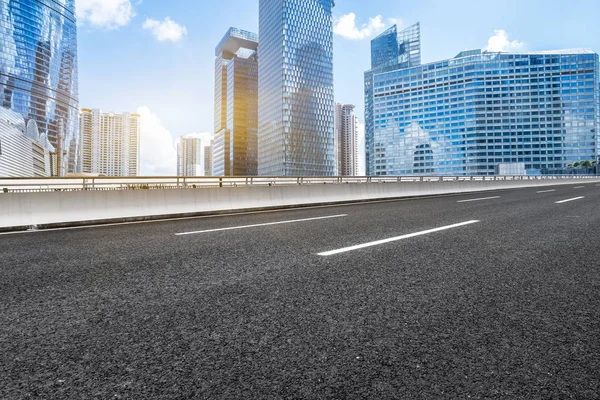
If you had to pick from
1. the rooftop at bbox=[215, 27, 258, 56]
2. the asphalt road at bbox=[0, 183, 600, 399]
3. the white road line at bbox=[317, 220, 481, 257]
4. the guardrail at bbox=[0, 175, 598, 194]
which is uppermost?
the rooftop at bbox=[215, 27, 258, 56]

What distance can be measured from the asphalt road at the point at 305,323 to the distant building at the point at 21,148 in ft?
360

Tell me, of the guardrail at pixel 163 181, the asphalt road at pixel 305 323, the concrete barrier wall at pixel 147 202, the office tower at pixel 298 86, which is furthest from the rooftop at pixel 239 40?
the asphalt road at pixel 305 323

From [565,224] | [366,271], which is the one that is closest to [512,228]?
[565,224]

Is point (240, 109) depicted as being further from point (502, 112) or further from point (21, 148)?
point (502, 112)

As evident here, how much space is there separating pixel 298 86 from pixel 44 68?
103 m

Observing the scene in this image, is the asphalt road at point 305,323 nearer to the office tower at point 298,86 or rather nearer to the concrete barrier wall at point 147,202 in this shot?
the concrete barrier wall at point 147,202

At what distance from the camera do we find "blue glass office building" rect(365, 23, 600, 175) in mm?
123312

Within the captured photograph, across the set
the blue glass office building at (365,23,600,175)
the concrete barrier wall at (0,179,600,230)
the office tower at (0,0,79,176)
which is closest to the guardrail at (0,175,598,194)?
the concrete barrier wall at (0,179,600,230)

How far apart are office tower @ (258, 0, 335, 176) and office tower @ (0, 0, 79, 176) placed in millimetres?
88359

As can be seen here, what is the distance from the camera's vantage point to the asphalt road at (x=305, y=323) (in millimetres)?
1614

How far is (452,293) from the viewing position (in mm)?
2910

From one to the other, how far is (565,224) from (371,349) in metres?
7.11

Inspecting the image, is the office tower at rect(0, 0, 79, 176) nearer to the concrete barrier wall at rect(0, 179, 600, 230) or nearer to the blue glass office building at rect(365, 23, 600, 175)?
→ the blue glass office building at rect(365, 23, 600, 175)

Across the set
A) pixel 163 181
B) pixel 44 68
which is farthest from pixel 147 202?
pixel 44 68
